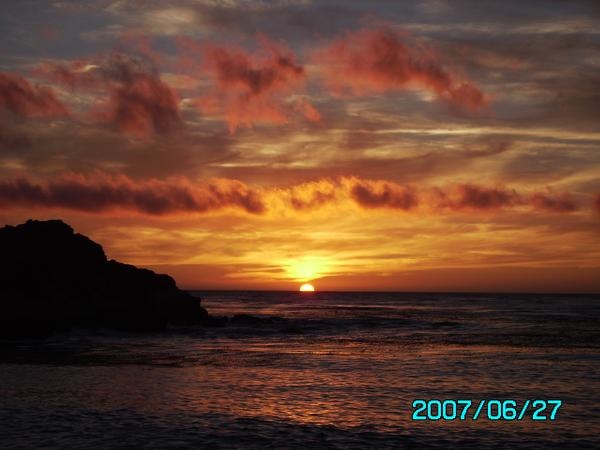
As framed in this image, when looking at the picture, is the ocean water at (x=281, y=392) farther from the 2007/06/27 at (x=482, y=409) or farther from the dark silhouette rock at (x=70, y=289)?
the dark silhouette rock at (x=70, y=289)

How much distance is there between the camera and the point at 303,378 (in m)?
27.7

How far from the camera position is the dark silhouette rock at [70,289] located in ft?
169

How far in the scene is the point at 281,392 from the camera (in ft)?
79.0

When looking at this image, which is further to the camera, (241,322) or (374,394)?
(241,322)

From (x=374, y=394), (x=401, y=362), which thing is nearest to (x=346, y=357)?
(x=401, y=362)

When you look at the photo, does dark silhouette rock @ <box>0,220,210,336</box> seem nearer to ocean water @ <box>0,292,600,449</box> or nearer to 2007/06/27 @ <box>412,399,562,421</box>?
ocean water @ <box>0,292,600,449</box>

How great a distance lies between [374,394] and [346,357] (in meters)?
13.3

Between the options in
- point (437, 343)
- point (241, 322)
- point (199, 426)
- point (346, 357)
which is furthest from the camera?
point (241, 322)

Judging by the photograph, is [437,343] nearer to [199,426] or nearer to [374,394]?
[374,394]

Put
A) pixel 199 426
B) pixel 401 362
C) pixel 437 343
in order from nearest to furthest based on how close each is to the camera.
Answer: pixel 199 426 < pixel 401 362 < pixel 437 343

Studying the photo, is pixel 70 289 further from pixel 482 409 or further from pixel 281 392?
pixel 482 409

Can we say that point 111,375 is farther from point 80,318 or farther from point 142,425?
point 80,318

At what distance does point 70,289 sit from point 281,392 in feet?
136

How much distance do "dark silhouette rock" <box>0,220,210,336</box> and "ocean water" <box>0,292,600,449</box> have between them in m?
6.67
